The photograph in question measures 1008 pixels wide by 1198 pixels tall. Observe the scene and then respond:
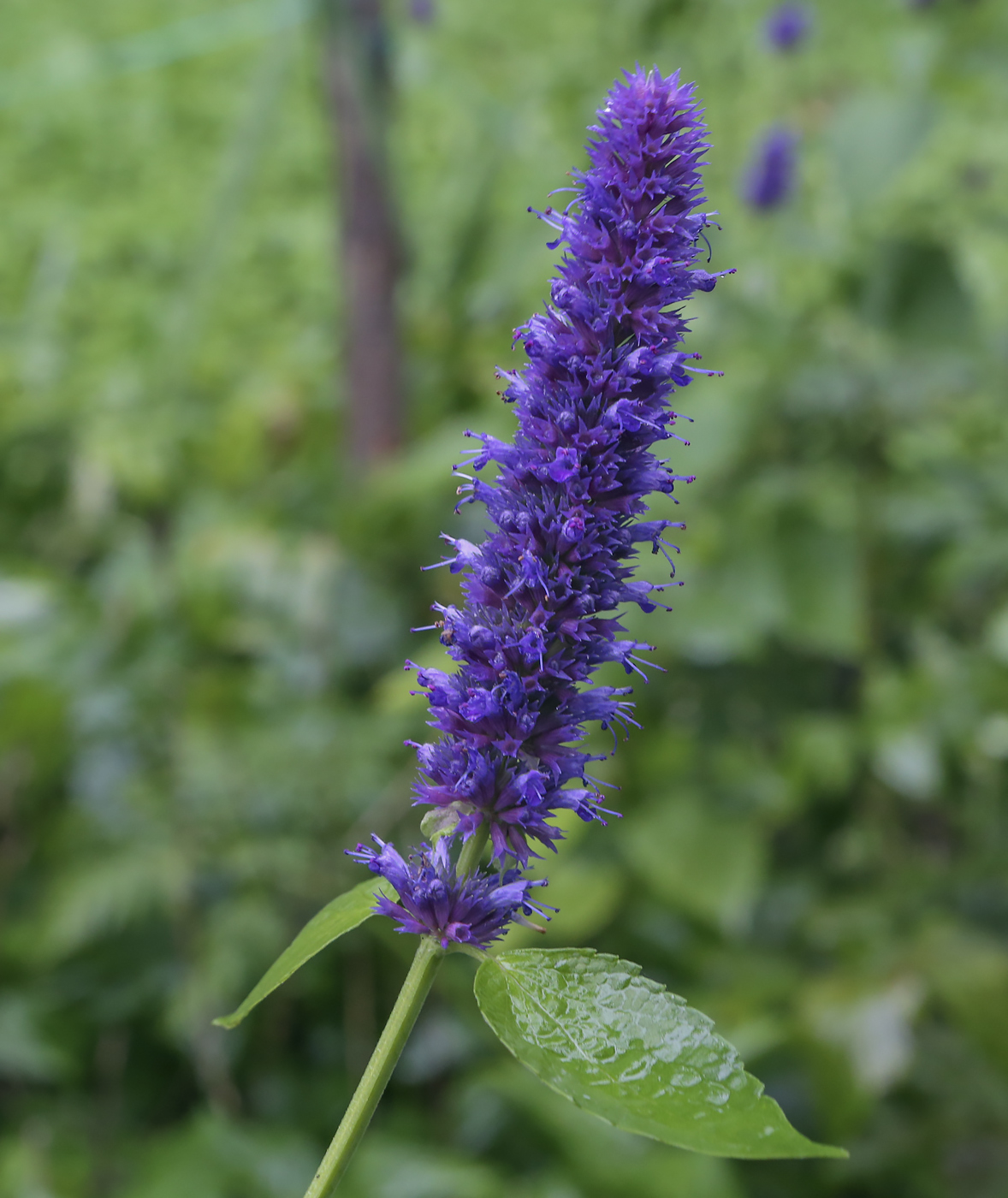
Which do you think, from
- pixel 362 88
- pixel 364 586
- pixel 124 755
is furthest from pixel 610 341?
pixel 362 88

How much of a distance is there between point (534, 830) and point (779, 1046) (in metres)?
1.84

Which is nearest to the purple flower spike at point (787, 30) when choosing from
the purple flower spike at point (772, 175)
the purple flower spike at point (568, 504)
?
the purple flower spike at point (772, 175)

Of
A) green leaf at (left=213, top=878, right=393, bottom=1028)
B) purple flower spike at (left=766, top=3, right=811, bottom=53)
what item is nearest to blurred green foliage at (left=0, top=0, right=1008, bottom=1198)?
purple flower spike at (left=766, top=3, right=811, bottom=53)

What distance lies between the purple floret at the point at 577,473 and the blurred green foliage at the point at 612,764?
4.67ft

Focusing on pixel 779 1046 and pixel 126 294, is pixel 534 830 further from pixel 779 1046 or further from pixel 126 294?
pixel 126 294

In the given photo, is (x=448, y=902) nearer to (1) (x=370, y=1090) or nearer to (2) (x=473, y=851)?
(2) (x=473, y=851)

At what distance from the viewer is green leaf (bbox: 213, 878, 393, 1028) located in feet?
2.55

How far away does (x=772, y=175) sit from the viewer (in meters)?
3.29

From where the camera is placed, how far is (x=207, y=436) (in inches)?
148

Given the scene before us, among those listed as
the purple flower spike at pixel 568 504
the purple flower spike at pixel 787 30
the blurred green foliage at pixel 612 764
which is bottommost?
the blurred green foliage at pixel 612 764

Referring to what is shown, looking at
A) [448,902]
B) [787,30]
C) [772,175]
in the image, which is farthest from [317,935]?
[787,30]

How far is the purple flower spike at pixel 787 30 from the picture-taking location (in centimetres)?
348

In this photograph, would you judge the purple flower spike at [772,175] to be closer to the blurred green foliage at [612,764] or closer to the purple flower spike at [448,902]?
the blurred green foliage at [612,764]

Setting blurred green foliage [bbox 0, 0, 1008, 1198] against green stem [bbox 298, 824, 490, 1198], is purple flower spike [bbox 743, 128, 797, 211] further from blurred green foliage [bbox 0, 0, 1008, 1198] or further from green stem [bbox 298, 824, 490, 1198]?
green stem [bbox 298, 824, 490, 1198]
